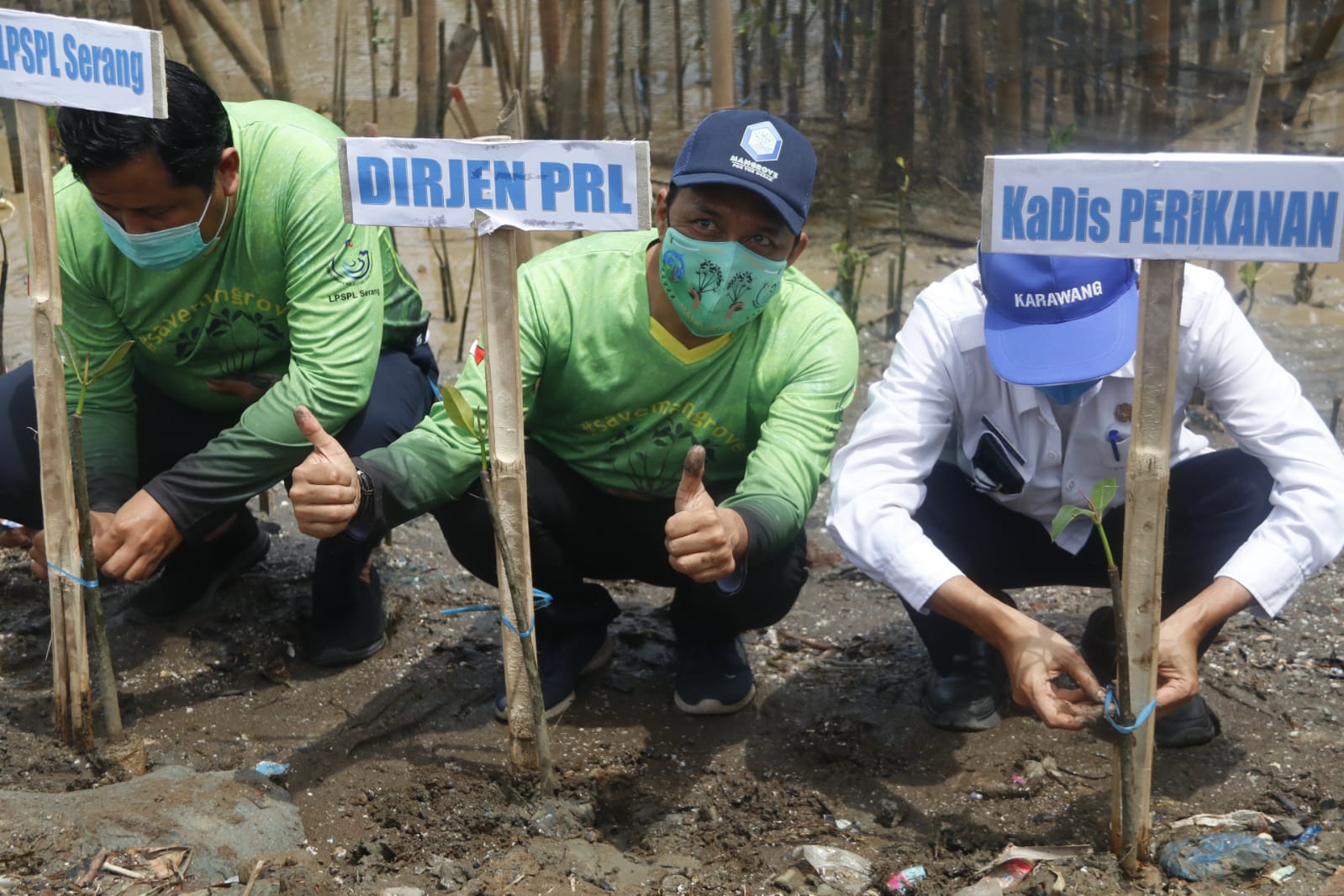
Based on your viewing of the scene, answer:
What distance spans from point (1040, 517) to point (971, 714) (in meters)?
0.44

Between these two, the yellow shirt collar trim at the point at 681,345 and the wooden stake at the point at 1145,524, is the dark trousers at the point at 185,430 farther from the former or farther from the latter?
the wooden stake at the point at 1145,524

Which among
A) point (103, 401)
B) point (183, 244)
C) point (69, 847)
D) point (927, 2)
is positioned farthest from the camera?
point (927, 2)

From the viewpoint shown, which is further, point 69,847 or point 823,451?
point 823,451

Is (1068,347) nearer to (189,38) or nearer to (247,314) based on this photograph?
(247,314)

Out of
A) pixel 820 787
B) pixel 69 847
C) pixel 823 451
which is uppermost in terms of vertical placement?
pixel 823 451

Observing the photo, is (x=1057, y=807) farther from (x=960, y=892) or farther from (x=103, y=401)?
(x=103, y=401)

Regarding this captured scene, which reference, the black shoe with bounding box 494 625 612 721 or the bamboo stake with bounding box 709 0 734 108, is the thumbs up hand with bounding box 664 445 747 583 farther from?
the bamboo stake with bounding box 709 0 734 108

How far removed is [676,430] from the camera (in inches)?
103

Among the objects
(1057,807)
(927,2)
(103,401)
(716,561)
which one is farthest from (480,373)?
(927,2)

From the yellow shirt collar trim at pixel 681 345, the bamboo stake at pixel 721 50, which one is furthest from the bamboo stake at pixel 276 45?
the yellow shirt collar trim at pixel 681 345

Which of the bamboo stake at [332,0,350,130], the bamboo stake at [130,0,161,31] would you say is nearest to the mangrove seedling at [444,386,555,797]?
the bamboo stake at [130,0,161,31]

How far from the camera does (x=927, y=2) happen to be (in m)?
5.81

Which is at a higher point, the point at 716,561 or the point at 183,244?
the point at 183,244

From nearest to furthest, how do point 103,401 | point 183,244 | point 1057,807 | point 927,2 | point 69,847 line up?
point 69,847 → point 1057,807 → point 183,244 → point 103,401 → point 927,2
